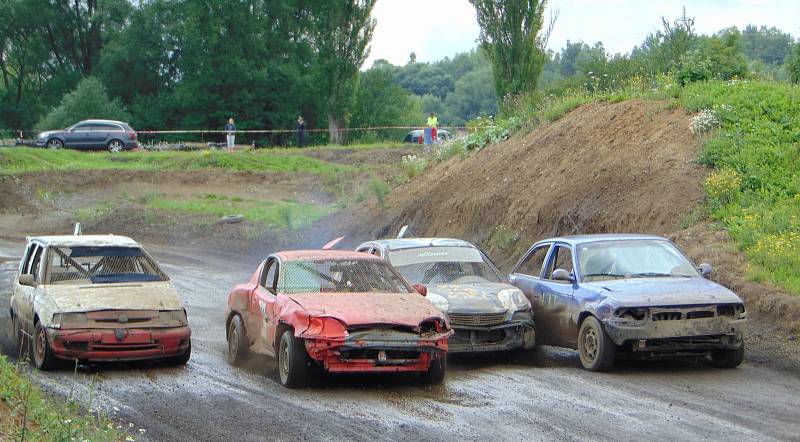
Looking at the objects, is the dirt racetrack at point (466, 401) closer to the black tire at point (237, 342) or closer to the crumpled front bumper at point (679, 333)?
the black tire at point (237, 342)

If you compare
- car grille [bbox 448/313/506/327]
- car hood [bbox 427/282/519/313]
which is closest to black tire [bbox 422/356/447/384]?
car grille [bbox 448/313/506/327]

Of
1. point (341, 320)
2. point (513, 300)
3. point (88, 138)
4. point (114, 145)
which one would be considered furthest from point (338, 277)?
point (88, 138)

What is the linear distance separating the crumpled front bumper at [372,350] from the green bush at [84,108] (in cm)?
5200

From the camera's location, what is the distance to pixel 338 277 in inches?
470

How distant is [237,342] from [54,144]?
39.1 meters

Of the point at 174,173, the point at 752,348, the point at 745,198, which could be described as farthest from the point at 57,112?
the point at 752,348

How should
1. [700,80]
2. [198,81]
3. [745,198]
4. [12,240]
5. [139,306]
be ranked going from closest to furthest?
[139,306], [745,198], [700,80], [12,240], [198,81]

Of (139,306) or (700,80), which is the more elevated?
(700,80)

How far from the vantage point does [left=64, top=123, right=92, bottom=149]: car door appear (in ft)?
159

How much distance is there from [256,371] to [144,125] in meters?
55.5

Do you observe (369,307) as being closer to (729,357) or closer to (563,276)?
(563,276)

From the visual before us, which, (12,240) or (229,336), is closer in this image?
(229,336)

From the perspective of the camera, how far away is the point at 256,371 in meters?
12.0

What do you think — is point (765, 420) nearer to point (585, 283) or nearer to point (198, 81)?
point (585, 283)
